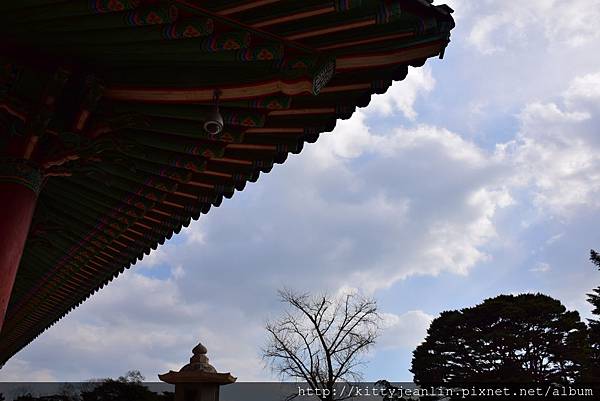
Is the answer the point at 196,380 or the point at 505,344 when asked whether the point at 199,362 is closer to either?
the point at 196,380

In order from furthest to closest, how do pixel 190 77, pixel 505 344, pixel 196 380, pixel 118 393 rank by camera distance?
pixel 505 344
pixel 118 393
pixel 196 380
pixel 190 77

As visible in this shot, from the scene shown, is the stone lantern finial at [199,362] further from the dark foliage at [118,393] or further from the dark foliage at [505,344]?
the dark foliage at [505,344]

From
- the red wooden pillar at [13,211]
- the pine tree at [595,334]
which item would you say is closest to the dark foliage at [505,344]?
the pine tree at [595,334]

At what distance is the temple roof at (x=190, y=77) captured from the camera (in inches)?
151

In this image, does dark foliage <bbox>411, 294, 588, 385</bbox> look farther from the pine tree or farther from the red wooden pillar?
the red wooden pillar

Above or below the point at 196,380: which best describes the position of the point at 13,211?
above

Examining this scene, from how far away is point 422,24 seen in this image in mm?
3988

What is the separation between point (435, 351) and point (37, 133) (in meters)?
30.8

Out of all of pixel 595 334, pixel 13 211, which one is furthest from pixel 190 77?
pixel 595 334

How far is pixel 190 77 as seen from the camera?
4.57 m

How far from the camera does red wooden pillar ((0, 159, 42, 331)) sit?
14.7ft

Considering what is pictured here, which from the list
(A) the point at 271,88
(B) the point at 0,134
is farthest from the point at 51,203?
(A) the point at 271,88

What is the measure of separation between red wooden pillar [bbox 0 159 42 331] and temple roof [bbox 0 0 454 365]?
0.67 feet

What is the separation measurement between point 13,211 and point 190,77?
2.06 meters
